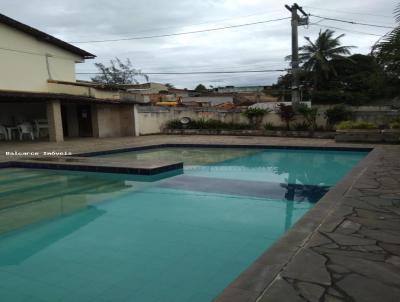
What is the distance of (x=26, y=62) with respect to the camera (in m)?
17.5

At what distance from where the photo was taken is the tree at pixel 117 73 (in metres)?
42.8

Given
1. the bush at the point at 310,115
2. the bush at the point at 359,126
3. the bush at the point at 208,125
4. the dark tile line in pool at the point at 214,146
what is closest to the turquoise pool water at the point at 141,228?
the dark tile line in pool at the point at 214,146

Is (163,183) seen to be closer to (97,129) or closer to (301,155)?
(301,155)

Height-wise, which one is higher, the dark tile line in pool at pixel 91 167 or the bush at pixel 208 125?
the bush at pixel 208 125

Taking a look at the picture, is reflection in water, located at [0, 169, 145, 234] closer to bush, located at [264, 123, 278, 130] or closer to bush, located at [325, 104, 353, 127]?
bush, located at [264, 123, 278, 130]

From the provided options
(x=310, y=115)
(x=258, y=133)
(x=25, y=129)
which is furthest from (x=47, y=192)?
(x=310, y=115)

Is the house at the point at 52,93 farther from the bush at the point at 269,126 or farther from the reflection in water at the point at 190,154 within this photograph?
the bush at the point at 269,126

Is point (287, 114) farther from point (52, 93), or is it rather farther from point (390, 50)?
point (390, 50)

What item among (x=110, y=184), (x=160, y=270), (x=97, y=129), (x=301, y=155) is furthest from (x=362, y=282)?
(x=97, y=129)

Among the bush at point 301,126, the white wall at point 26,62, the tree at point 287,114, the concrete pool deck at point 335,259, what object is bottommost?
the concrete pool deck at point 335,259

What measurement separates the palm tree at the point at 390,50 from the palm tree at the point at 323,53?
31.2m

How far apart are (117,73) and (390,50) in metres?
41.1

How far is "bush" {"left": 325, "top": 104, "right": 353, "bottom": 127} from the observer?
1728 cm

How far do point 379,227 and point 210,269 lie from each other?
6.24ft
